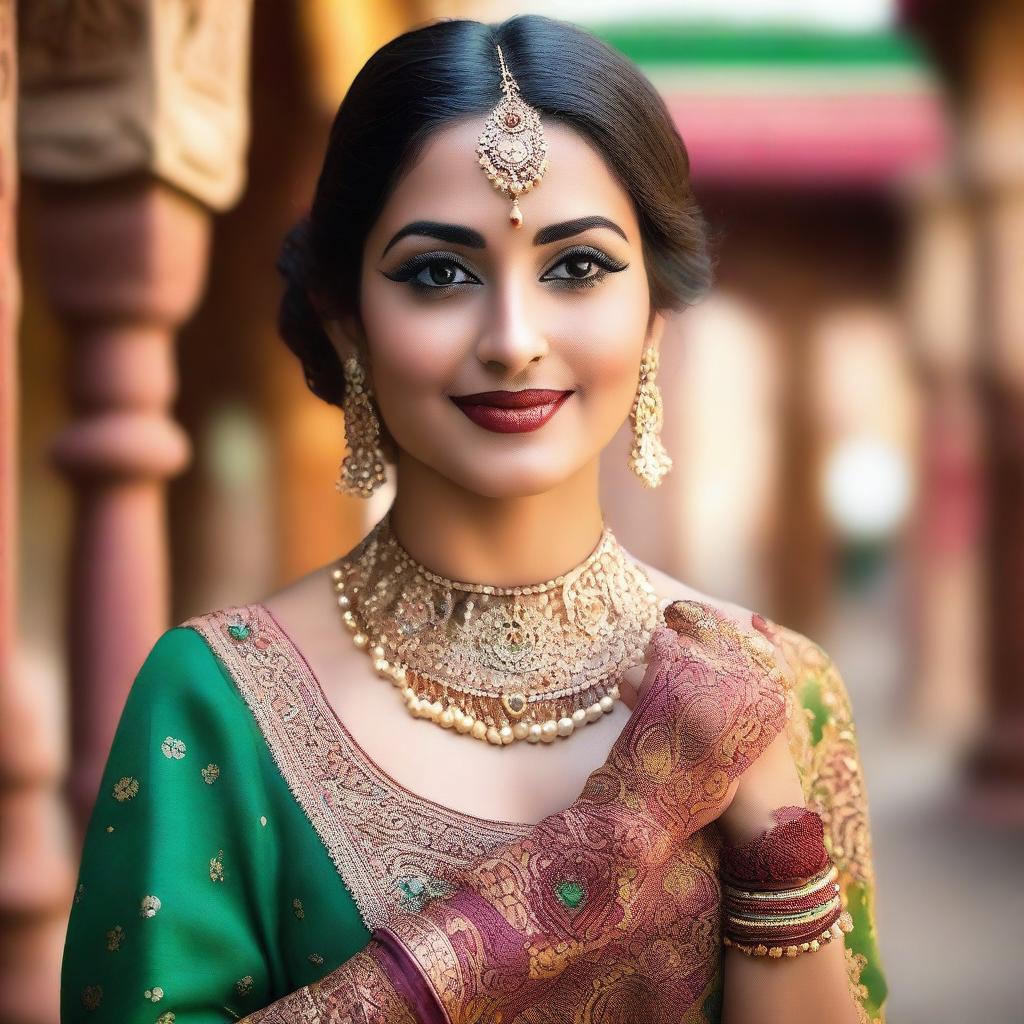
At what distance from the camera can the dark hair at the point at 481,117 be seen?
4.56 feet

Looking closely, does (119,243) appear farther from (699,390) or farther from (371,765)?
(699,390)

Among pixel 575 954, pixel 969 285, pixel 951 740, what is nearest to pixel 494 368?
pixel 575 954

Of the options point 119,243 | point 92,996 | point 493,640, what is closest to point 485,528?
point 493,640

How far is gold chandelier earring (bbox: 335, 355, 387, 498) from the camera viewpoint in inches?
59.1

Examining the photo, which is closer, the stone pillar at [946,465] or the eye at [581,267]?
the eye at [581,267]

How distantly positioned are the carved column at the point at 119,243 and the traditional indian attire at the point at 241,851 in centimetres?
127

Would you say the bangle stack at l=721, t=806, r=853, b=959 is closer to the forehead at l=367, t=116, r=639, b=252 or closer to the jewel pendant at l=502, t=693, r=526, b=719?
the jewel pendant at l=502, t=693, r=526, b=719

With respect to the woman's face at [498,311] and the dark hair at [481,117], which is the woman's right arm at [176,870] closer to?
the woman's face at [498,311]

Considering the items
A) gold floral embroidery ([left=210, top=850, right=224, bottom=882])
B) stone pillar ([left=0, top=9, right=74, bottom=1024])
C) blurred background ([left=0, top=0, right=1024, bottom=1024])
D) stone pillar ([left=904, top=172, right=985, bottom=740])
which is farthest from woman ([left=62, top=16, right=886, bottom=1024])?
stone pillar ([left=904, top=172, right=985, bottom=740])

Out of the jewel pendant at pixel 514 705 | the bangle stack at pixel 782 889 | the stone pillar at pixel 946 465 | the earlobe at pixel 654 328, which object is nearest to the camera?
the bangle stack at pixel 782 889

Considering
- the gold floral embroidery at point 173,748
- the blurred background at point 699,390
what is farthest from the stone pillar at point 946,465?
the gold floral embroidery at point 173,748

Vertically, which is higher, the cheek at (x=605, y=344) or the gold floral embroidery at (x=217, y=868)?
the cheek at (x=605, y=344)

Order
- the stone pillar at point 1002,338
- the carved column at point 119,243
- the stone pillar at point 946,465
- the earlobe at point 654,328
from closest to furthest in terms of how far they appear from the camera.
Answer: the earlobe at point 654,328 → the carved column at point 119,243 → the stone pillar at point 1002,338 → the stone pillar at point 946,465

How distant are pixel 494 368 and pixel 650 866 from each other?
0.50 metres
